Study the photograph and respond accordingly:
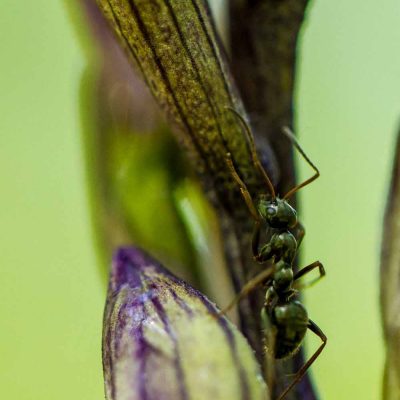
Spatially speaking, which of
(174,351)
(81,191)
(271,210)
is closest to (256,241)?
(271,210)

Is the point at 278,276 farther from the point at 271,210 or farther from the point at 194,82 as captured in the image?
the point at 194,82

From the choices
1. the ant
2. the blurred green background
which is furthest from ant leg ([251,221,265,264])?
the blurred green background

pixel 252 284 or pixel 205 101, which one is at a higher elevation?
pixel 205 101

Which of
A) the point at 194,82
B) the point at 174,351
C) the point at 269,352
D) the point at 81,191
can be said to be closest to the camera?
the point at 174,351

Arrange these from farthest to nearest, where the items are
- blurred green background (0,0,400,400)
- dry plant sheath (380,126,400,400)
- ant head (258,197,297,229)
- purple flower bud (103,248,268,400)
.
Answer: blurred green background (0,0,400,400)
ant head (258,197,297,229)
dry plant sheath (380,126,400,400)
purple flower bud (103,248,268,400)

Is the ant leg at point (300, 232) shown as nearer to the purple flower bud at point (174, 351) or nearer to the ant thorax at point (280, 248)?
the ant thorax at point (280, 248)

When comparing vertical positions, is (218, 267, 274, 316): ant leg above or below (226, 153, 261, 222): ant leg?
below

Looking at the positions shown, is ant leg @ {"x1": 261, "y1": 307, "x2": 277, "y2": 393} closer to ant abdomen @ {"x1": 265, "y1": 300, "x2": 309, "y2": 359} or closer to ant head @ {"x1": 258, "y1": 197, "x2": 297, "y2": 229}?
ant abdomen @ {"x1": 265, "y1": 300, "x2": 309, "y2": 359}

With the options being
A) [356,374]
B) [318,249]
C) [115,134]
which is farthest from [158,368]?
[318,249]
